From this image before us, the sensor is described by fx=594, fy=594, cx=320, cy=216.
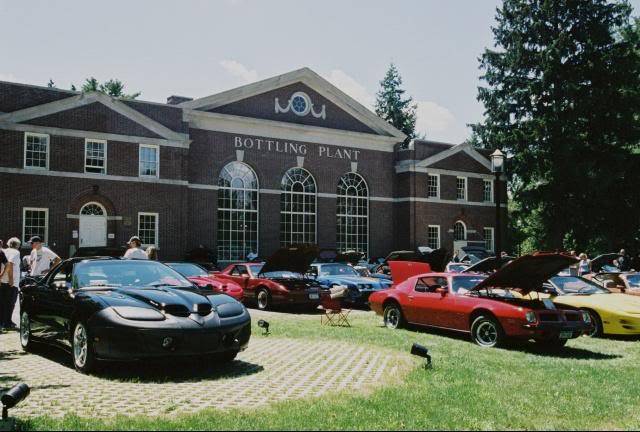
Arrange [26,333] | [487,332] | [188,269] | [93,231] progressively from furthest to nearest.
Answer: [93,231] → [188,269] → [487,332] → [26,333]

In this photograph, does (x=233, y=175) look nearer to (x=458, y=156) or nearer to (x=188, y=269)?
(x=188, y=269)

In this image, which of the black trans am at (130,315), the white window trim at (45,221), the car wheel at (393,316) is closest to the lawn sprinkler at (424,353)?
the black trans am at (130,315)

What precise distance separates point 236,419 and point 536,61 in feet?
116

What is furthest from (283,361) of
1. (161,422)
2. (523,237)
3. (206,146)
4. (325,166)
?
(523,237)

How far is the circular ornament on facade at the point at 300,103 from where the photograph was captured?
32031 millimetres

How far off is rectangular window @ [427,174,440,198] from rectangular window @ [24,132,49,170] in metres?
21.0

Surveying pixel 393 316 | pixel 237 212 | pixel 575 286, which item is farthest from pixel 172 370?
pixel 237 212

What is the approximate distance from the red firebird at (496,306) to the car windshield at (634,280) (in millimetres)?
5398

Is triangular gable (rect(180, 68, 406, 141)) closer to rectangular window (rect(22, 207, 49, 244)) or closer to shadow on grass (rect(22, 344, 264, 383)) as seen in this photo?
rectangular window (rect(22, 207, 49, 244))

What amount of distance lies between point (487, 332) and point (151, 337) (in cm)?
625

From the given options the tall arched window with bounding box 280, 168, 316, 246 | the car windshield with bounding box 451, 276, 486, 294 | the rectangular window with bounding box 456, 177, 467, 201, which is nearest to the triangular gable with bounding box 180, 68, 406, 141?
the tall arched window with bounding box 280, 168, 316, 246

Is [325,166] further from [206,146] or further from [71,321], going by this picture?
[71,321]

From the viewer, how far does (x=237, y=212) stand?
2984 centimetres

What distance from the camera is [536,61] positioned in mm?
35812
